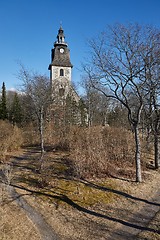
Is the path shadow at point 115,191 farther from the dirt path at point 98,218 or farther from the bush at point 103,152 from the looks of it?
the bush at point 103,152

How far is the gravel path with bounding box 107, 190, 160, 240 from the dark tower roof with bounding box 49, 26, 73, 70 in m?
36.9

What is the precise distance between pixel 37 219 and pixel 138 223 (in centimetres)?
348

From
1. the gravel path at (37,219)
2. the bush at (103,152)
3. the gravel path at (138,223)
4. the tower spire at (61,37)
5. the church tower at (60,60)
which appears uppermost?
the tower spire at (61,37)

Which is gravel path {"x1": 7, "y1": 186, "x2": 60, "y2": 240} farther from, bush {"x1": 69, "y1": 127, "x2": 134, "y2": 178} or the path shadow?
bush {"x1": 69, "y1": 127, "x2": 134, "y2": 178}

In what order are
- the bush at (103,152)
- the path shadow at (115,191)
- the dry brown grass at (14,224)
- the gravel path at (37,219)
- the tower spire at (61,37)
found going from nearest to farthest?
1. the dry brown grass at (14,224)
2. the gravel path at (37,219)
3. the path shadow at (115,191)
4. the bush at (103,152)
5. the tower spire at (61,37)

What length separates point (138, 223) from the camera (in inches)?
270

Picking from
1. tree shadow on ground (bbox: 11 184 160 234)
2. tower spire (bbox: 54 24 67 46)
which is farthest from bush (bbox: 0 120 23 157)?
tower spire (bbox: 54 24 67 46)

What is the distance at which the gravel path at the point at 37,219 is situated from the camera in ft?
19.5

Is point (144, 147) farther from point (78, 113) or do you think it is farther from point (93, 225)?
point (78, 113)

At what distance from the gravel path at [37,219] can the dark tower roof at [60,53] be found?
35.9 m

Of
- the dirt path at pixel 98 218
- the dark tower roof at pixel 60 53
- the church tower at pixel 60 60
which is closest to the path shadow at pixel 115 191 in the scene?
the dirt path at pixel 98 218

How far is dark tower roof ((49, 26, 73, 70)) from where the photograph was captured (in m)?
40.7

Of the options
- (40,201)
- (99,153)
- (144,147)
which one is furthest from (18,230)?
(144,147)

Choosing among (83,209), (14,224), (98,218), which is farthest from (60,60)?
(14,224)
